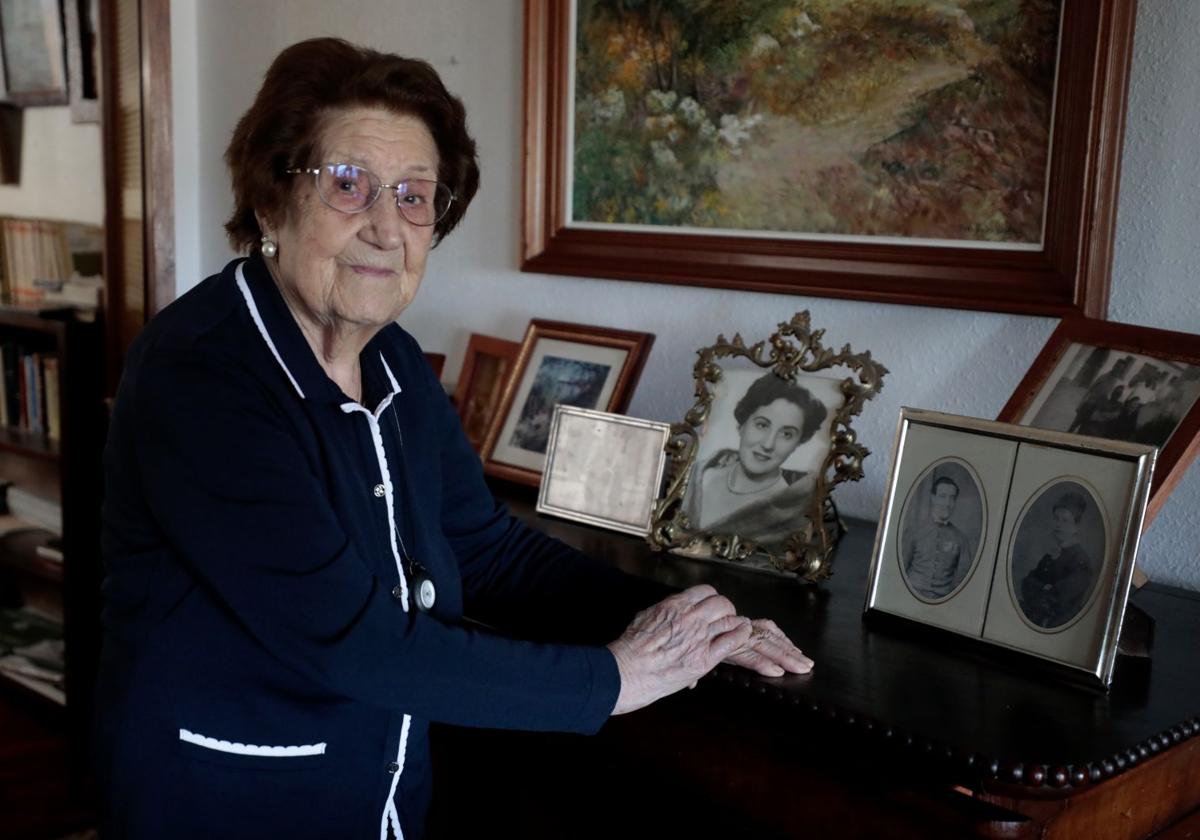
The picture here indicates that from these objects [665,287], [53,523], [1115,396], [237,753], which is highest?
[665,287]

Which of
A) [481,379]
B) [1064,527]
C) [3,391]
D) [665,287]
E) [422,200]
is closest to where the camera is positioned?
[1064,527]

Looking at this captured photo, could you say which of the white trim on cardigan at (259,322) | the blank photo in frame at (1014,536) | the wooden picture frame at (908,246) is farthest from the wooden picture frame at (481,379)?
the blank photo in frame at (1014,536)

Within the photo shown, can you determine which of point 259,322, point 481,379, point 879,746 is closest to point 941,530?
point 879,746

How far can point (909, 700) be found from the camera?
121cm

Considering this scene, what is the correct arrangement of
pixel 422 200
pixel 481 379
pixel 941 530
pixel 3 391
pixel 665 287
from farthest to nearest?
1. pixel 3 391
2. pixel 481 379
3. pixel 665 287
4. pixel 422 200
5. pixel 941 530

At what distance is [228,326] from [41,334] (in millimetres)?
2361

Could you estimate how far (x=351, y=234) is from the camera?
56.7 inches

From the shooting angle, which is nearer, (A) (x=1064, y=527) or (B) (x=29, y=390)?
(A) (x=1064, y=527)

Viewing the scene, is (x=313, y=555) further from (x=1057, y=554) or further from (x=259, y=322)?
(x=1057, y=554)

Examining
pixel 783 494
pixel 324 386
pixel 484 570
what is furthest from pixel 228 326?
pixel 783 494

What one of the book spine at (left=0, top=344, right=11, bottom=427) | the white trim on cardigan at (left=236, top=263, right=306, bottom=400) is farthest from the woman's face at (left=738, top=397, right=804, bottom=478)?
the book spine at (left=0, top=344, right=11, bottom=427)

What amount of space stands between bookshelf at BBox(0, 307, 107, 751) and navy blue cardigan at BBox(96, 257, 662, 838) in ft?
5.86

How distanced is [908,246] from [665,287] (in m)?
0.48

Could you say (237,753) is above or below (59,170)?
below
